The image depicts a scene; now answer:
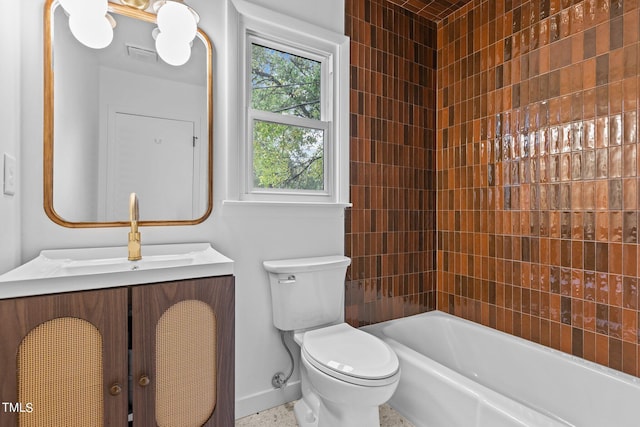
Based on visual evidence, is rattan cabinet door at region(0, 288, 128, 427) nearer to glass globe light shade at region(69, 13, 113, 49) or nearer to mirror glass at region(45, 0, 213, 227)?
mirror glass at region(45, 0, 213, 227)

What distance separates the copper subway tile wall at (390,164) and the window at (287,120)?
0.21 m

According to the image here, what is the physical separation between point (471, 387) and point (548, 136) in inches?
53.0

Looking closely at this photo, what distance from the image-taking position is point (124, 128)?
4.74ft

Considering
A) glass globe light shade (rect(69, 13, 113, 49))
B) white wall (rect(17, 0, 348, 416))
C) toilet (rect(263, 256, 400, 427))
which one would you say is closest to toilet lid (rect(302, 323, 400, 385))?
toilet (rect(263, 256, 400, 427))

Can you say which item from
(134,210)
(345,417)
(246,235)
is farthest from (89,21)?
(345,417)

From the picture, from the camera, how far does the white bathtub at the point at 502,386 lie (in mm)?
1316

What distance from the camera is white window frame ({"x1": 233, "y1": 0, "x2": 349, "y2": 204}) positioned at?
5.71ft

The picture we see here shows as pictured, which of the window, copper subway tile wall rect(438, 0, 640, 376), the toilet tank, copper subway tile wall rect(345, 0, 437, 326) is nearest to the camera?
copper subway tile wall rect(438, 0, 640, 376)

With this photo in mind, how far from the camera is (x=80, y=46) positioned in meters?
1.38

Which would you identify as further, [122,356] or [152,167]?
[152,167]

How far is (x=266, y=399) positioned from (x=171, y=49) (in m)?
1.78

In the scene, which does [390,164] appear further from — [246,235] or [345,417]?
[345,417]

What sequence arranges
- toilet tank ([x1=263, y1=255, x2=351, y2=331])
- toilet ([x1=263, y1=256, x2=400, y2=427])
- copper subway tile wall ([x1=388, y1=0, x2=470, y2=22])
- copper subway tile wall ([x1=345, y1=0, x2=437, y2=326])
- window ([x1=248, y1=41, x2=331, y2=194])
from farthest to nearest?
copper subway tile wall ([x1=388, y1=0, x2=470, y2=22]) < copper subway tile wall ([x1=345, y1=0, x2=437, y2=326]) < window ([x1=248, y1=41, x2=331, y2=194]) < toilet tank ([x1=263, y1=255, x2=351, y2=331]) < toilet ([x1=263, y1=256, x2=400, y2=427])

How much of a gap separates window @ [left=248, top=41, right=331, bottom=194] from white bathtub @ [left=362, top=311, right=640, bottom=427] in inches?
41.0
